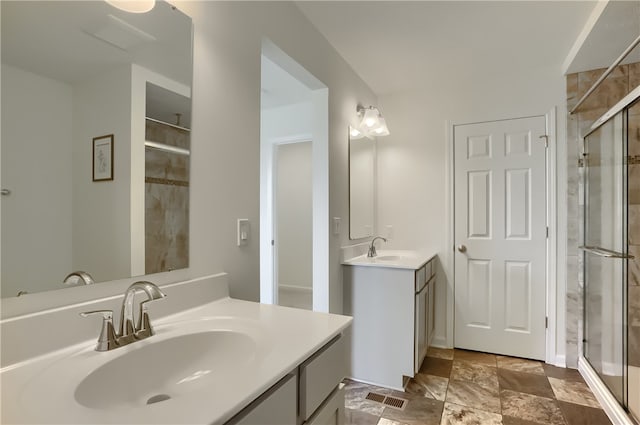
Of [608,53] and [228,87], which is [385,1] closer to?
[228,87]

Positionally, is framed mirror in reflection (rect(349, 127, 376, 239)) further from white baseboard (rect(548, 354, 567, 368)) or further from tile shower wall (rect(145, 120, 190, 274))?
white baseboard (rect(548, 354, 567, 368))

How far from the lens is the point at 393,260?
2.55m

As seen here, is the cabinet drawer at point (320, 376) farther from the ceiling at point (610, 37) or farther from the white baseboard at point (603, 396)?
the ceiling at point (610, 37)

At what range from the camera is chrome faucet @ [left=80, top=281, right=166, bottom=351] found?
2.74 feet

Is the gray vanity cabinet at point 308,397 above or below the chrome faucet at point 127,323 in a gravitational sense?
below

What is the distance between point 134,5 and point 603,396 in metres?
3.11

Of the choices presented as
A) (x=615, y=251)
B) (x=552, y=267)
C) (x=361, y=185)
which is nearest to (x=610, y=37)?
(x=615, y=251)

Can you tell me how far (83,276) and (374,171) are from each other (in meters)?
2.57

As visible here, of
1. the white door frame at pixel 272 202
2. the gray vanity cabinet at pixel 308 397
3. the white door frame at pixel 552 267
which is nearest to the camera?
the gray vanity cabinet at pixel 308 397

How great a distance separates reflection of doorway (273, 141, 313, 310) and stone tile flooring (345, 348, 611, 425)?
2.52m

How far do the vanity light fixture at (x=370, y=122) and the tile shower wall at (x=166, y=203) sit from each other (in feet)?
5.80

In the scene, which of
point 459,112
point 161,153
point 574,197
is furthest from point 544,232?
point 161,153

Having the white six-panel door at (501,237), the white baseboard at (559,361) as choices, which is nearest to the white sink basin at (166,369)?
the white six-panel door at (501,237)

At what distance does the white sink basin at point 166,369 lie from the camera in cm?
73
